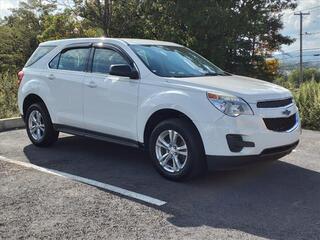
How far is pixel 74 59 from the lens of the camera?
7.22 metres

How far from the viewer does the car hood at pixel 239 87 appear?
5.49 m

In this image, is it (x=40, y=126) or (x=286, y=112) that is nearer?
(x=286, y=112)

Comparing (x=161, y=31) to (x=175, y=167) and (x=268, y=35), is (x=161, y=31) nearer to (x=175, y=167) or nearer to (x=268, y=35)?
(x=268, y=35)

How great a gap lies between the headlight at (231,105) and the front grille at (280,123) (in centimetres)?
27

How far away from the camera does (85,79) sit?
681cm

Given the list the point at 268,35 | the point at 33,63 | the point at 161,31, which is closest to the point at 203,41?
the point at 161,31

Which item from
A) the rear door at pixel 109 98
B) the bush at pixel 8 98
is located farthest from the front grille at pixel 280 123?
the bush at pixel 8 98

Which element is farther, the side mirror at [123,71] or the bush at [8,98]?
the bush at [8,98]

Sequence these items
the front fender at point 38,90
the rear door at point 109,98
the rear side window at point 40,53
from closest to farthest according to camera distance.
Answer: the rear door at point 109,98
the front fender at point 38,90
the rear side window at point 40,53

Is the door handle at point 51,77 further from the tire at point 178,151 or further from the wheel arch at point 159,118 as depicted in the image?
the tire at point 178,151

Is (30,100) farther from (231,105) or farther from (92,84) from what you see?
(231,105)

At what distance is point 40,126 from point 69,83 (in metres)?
1.11

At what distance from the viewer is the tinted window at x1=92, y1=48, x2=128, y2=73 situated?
6.56m

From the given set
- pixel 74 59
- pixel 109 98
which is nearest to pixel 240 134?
pixel 109 98
